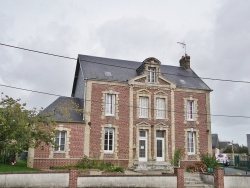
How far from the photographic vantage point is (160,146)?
23.1 meters

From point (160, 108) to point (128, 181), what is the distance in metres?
10.2

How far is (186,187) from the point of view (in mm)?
15727

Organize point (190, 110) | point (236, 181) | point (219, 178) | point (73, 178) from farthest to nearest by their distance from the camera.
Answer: point (190, 110) < point (236, 181) < point (219, 178) < point (73, 178)

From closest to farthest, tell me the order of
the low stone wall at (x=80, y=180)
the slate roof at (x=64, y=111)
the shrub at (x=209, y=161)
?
the low stone wall at (x=80, y=180), the slate roof at (x=64, y=111), the shrub at (x=209, y=161)

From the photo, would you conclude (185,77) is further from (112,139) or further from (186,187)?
(186,187)

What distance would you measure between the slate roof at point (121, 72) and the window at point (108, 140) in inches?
151

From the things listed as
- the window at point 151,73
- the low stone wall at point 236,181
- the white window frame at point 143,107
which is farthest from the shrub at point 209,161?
the window at point 151,73

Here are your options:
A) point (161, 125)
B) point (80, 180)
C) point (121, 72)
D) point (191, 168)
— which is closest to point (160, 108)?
point (161, 125)

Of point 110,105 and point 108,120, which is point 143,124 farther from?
point 110,105

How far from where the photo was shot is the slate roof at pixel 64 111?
67.0ft

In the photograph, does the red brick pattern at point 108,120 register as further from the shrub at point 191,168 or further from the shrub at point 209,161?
the shrub at point 209,161

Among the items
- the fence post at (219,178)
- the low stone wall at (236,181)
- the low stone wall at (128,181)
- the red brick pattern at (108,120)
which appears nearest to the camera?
the low stone wall at (128,181)

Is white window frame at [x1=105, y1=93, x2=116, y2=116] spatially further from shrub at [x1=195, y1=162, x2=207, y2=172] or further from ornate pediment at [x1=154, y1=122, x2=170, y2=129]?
shrub at [x1=195, y1=162, x2=207, y2=172]

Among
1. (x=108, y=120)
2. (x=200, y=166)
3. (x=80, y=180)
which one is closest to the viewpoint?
(x=80, y=180)
